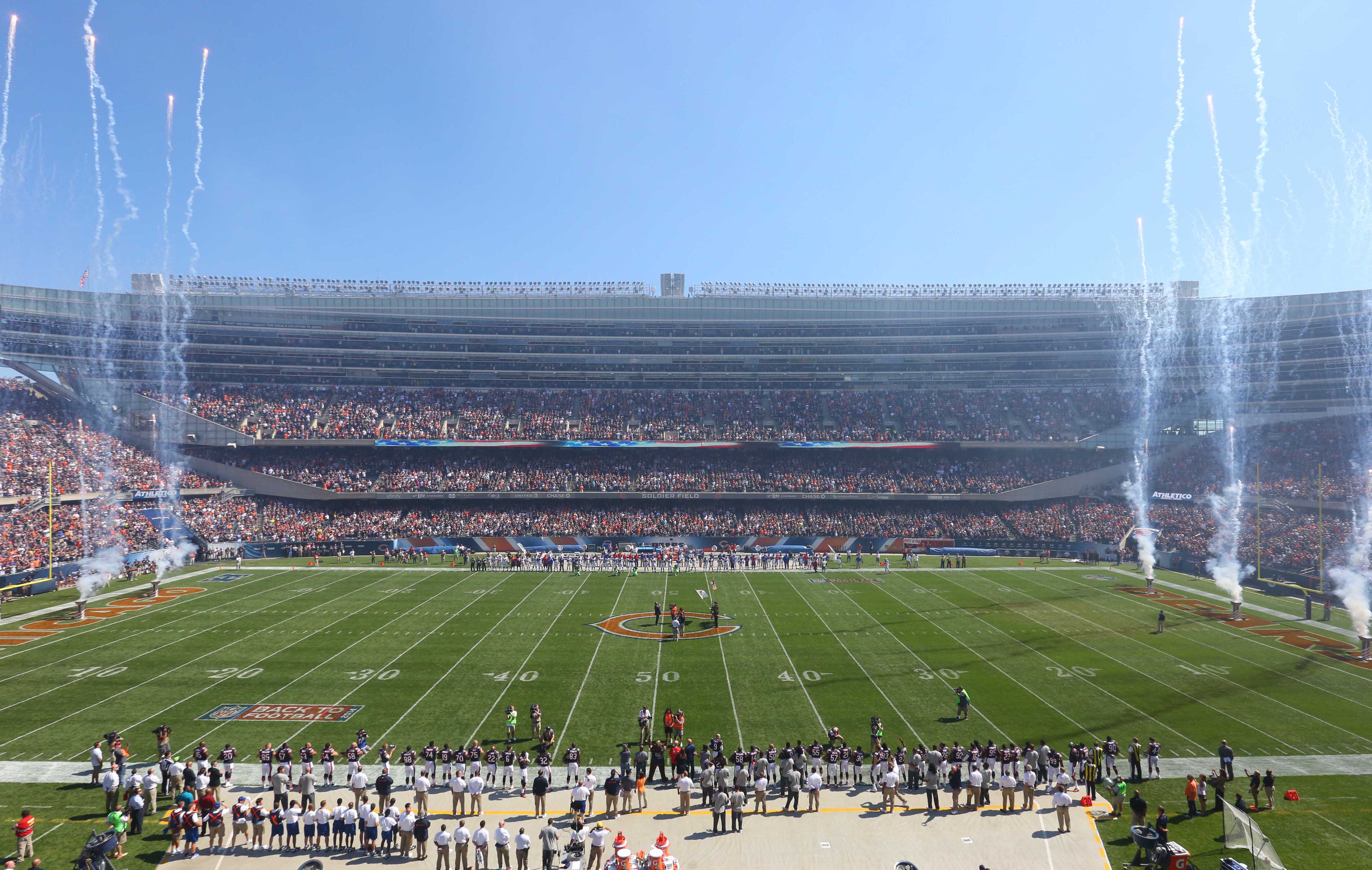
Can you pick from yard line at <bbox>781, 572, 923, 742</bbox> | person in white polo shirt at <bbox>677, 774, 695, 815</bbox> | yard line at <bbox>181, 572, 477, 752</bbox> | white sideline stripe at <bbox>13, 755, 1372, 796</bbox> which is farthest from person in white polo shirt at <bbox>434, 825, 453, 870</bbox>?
yard line at <bbox>781, 572, 923, 742</bbox>

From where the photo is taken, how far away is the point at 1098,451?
6462 centimetres

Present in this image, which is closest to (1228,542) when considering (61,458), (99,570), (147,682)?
(147,682)

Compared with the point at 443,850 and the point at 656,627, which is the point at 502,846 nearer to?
the point at 443,850

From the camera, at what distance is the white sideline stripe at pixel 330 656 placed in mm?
19062

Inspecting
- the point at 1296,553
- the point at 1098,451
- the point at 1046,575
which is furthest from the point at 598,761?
the point at 1098,451

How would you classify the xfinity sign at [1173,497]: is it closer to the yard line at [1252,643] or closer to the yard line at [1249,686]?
the yard line at [1252,643]

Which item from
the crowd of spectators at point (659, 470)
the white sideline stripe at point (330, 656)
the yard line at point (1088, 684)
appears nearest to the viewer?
the yard line at point (1088, 684)

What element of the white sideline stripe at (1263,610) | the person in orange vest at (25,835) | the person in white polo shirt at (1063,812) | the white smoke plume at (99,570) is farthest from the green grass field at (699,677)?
the white smoke plume at (99,570)

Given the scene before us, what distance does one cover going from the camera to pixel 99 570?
40031 mm

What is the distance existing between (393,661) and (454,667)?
2375 mm

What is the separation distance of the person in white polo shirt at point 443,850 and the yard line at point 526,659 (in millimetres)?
4592

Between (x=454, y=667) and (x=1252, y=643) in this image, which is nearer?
(x=454, y=667)

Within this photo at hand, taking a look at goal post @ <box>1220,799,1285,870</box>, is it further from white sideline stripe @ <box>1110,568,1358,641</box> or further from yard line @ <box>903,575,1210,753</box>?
white sideline stripe @ <box>1110,568,1358,641</box>

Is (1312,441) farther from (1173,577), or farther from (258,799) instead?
(258,799)
